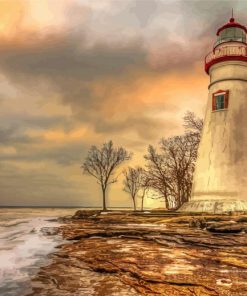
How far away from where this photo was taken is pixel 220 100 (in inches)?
945

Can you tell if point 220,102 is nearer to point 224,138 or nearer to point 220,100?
point 220,100

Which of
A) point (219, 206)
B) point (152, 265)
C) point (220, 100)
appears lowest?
point (152, 265)

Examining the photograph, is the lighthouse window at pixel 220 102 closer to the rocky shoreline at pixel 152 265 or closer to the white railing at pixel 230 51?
the white railing at pixel 230 51

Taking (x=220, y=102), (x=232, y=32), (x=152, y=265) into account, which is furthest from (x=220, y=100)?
(x=152, y=265)

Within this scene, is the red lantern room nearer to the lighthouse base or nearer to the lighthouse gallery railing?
the lighthouse gallery railing

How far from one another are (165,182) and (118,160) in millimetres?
14312

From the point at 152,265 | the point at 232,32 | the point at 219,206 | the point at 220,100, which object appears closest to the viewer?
the point at 152,265

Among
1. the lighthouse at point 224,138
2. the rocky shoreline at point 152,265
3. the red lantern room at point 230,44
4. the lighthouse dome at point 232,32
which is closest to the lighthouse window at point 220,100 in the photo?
the lighthouse at point 224,138

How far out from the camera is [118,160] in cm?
5575

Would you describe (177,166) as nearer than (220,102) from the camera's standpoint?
No

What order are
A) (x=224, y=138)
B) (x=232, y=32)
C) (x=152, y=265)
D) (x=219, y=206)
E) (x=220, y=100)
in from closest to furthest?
(x=152, y=265)
(x=219, y=206)
(x=224, y=138)
(x=220, y=100)
(x=232, y=32)

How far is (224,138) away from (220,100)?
3.06 meters

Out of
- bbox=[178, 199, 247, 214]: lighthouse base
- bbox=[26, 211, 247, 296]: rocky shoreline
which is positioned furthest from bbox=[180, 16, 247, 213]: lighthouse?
bbox=[26, 211, 247, 296]: rocky shoreline

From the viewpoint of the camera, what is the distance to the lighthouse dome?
26.0m
